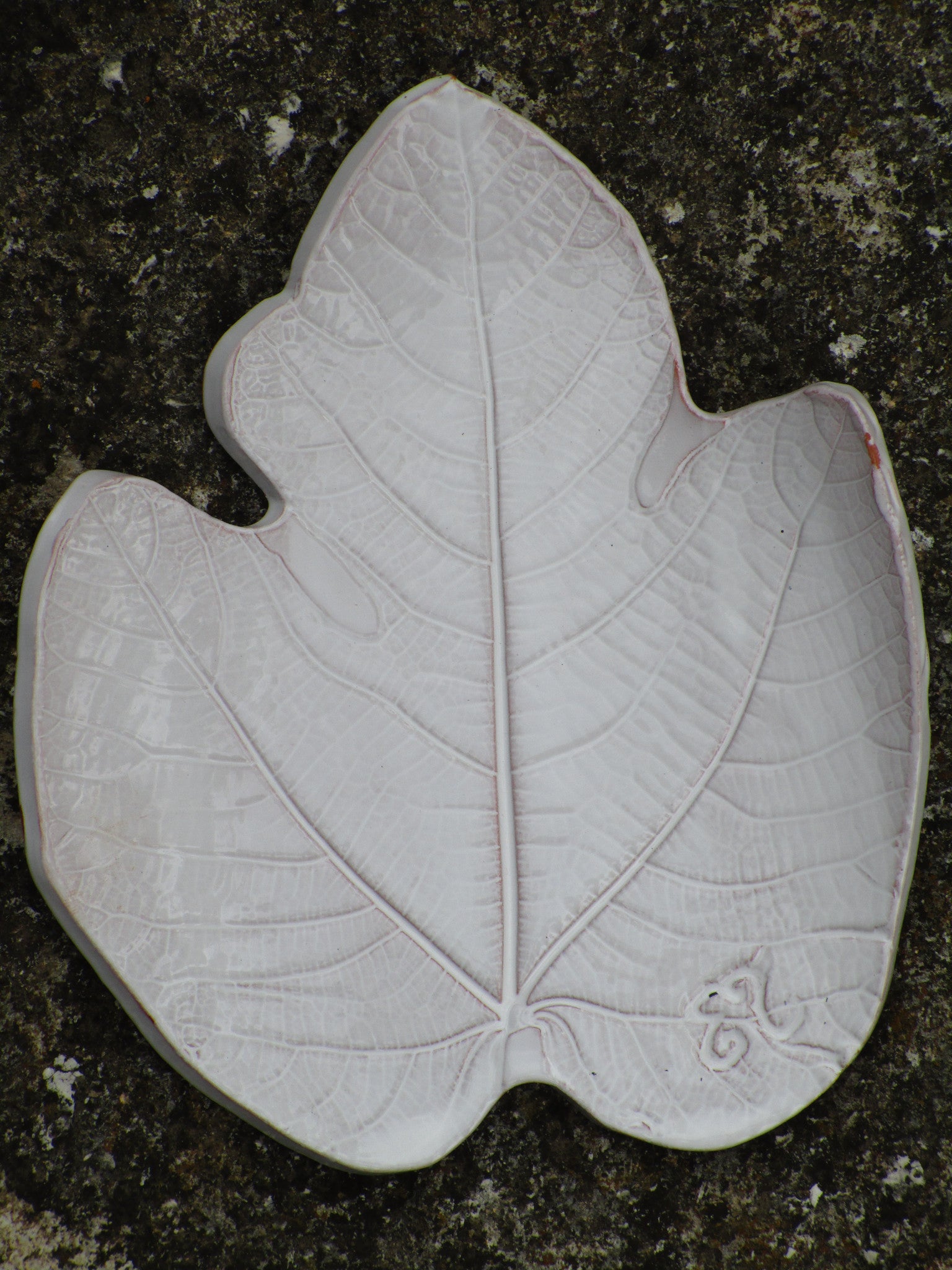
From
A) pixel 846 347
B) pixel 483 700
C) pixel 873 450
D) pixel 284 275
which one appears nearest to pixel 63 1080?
pixel 483 700

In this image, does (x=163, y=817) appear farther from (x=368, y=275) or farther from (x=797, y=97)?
(x=797, y=97)

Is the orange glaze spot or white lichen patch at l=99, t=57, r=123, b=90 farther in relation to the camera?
white lichen patch at l=99, t=57, r=123, b=90

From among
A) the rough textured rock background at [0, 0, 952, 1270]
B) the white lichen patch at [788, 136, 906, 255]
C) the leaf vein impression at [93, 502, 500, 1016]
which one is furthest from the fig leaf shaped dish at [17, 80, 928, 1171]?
the white lichen patch at [788, 136, 906, 255]

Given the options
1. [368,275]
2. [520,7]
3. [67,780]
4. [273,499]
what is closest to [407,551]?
[273,499]

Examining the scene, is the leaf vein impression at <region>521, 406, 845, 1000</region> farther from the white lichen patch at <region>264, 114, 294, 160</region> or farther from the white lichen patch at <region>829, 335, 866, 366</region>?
the white lichen patch at <region>264, 114, 294, 160</region>

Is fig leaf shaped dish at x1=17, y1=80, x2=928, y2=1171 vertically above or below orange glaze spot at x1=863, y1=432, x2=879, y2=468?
below

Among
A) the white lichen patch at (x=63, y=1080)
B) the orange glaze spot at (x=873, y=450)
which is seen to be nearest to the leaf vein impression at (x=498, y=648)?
the orange glaze spot at (x=873, y=450)

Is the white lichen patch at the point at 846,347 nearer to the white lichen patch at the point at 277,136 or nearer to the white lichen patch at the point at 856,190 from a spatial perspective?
the white lichen patch at the point at 856,190
